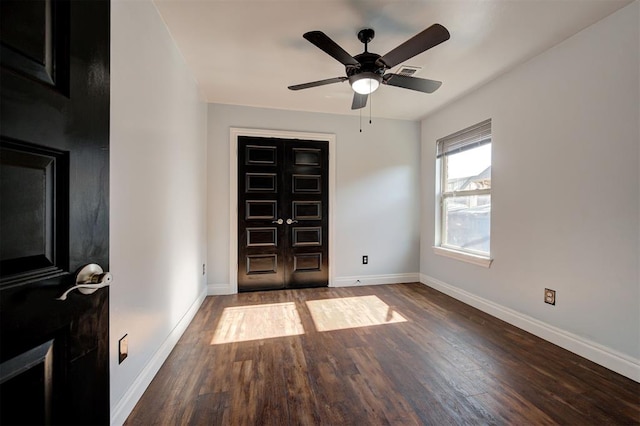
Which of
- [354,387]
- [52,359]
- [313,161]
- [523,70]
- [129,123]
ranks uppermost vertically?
[523,70]

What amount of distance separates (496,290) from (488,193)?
102 cm

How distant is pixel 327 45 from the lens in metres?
1.67

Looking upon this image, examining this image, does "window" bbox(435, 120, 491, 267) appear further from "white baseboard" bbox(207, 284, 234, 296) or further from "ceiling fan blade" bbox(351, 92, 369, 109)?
"white baseboard" bbox(207, 284, 234, 296)

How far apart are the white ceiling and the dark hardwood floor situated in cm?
245

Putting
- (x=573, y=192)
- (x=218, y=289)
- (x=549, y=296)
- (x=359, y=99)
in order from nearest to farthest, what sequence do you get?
(x=573, y=192), (x=549, y=296), (x=359, y=99), (x=218, y=289)

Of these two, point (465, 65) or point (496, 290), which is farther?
point (496, 290)

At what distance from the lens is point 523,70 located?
2.50 m

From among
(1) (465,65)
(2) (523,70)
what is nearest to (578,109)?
(2) (523,70)

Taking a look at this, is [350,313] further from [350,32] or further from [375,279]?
[350,32]

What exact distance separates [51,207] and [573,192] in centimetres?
299

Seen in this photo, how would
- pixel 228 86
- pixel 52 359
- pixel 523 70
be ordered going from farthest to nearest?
pixel 228 86 → pixel 523 70 → pixel 52 359

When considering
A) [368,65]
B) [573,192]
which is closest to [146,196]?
[368,65]

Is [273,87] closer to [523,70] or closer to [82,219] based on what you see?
[523,70]

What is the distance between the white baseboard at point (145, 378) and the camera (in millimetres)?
1369
